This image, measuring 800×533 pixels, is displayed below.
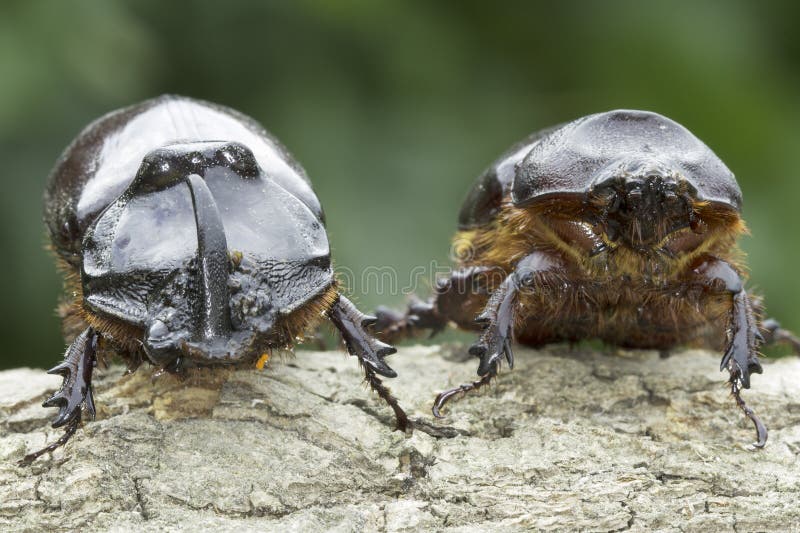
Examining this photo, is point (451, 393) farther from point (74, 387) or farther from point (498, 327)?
point (74, 387)

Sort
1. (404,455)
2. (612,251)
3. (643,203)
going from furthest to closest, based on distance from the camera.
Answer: (612,251) → (643,203) → (404,455)

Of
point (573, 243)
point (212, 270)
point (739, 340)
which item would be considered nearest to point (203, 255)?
point (212, 270)

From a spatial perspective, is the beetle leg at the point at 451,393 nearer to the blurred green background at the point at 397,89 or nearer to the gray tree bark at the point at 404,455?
the gray tree bark at the point at 404,455

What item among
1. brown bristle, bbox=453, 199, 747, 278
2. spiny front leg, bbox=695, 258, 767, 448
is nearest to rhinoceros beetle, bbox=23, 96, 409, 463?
brown bristle, bbox=453, 199, 747, 278

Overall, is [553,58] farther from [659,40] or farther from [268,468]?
[268,468]

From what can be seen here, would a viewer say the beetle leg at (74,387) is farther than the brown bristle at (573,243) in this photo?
No

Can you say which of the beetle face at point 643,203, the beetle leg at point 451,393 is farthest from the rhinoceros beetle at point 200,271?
the beetle face at point 643,203
